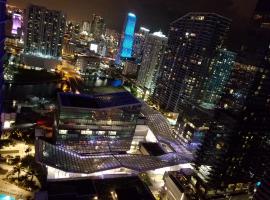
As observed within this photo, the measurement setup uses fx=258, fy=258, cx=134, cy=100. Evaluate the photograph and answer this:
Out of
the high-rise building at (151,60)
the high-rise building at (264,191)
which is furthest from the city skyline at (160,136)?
the high-rise building at (151,60)

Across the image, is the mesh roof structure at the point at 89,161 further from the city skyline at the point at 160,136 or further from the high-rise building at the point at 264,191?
the high-rise building at the point at 264,191

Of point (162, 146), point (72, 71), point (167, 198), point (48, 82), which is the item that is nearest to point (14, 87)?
point (48, 82)

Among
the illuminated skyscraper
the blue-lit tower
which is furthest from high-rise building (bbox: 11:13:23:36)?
the illuminated skyscraper

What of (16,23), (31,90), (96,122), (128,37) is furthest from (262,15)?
(128,37)

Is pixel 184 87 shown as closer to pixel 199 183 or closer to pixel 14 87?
pixel 199 183

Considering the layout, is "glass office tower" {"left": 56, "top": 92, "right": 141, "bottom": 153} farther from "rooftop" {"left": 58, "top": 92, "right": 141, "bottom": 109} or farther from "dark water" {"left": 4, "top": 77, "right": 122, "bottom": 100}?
"dark water" {"left": 4, "top": 77, "right": 122, "bottom": 100}

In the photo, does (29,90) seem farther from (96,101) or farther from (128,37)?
(128,37)

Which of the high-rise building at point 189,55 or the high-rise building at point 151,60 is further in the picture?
the high-rise building at point 151,60
